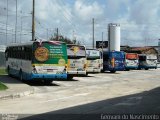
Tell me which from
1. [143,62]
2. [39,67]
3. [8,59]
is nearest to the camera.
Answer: [39,67]

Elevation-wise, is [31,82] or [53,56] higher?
[53,56]

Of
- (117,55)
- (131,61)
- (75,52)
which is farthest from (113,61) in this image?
(75,52)

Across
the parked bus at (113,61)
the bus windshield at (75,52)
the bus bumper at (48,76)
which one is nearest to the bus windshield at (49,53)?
the bus bumper at (48,76)

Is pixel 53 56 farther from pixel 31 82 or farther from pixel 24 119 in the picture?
pixel 24 119

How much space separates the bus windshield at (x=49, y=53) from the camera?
2784 centimetres

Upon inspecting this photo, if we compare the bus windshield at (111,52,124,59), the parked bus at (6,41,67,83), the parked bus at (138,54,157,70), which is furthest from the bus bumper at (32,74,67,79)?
the parked bus at (138,54,157,70)

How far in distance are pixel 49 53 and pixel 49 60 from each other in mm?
452

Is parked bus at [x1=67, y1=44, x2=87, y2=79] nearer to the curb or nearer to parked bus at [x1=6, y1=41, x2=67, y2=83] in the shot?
parked bus at [x1=6, y1=41, x2=67, y2=83]

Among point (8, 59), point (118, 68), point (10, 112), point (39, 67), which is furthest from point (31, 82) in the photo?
point (118, 68)

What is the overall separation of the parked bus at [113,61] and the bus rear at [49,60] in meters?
22.6

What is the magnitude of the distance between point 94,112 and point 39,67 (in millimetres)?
13388

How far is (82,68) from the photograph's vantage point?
34.1 meters

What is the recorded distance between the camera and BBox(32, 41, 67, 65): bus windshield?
27844 millimetres

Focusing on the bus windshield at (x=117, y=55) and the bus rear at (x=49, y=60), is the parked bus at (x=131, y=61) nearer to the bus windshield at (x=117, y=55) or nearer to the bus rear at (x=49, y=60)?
the bus windshield at (x=117, y=55)
